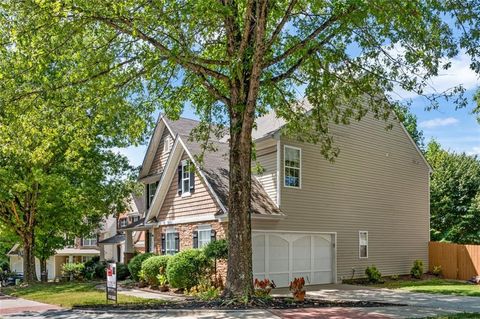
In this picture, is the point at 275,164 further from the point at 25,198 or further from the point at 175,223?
the point at 25,198

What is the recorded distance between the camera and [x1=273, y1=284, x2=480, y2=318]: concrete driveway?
12.8 metres

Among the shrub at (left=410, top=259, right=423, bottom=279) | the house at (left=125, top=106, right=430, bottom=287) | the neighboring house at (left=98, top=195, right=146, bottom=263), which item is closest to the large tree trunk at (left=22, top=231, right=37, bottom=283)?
the house at (left=125, top=106, right=430, bottom=287)

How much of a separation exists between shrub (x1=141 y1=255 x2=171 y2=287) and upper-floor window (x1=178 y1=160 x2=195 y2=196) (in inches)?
116

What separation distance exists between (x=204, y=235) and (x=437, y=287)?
9540mm

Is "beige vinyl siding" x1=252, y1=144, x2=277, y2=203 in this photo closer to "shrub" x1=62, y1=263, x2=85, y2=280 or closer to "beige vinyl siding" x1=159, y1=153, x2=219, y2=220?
"beige vinyl siding" x1=159, y1=153, x2=219, y2=220

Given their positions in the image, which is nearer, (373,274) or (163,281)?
(163,281)

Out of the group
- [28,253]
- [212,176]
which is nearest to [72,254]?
[28,253]

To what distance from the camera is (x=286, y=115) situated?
17641mm

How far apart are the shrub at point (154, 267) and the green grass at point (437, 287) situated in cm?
904

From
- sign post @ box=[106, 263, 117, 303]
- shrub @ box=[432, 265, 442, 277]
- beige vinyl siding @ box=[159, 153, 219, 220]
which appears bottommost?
Result: shrub @ box=[432, 265, 442, 277]

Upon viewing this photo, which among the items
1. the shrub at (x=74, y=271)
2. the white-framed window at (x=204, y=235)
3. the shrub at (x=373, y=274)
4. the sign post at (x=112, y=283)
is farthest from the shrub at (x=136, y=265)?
the shrub at (x=74, y=271)

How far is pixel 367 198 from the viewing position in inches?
952

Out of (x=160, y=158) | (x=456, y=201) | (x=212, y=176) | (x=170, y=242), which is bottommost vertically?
(x=170, y=242)

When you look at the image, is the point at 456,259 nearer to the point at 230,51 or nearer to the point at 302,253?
the point at 302,253
